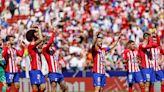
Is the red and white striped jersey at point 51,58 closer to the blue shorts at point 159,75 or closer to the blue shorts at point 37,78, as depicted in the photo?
the blue shorts at point 37,78

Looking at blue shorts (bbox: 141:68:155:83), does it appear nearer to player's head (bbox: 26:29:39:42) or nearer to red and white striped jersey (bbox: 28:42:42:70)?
red and white striped jersey (bbox: 28:42:42:70)

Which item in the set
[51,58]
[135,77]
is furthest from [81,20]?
[51,58]

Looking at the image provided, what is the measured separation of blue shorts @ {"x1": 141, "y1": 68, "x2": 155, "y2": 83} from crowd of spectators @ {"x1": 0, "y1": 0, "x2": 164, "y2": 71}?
729 centimetres

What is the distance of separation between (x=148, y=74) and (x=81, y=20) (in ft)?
39.8

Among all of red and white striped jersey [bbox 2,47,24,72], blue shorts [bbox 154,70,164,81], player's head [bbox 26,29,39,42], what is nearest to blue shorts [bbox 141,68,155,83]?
blue shorts [bbox 154,70,164,81]

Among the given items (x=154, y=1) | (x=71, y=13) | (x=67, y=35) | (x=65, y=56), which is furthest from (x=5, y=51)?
(x=154, y=1)

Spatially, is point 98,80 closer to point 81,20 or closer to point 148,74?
point 148,74

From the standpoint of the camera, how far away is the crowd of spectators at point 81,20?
2912 centimetres

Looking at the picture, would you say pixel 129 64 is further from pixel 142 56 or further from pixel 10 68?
pixel 10 68

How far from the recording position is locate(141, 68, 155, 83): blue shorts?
65.6 feet

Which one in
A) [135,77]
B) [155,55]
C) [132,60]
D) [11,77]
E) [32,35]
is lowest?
[135,77]

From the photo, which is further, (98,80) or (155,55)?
(155,55)

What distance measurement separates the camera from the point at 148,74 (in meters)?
20.0

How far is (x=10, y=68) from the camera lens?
20328 mm
